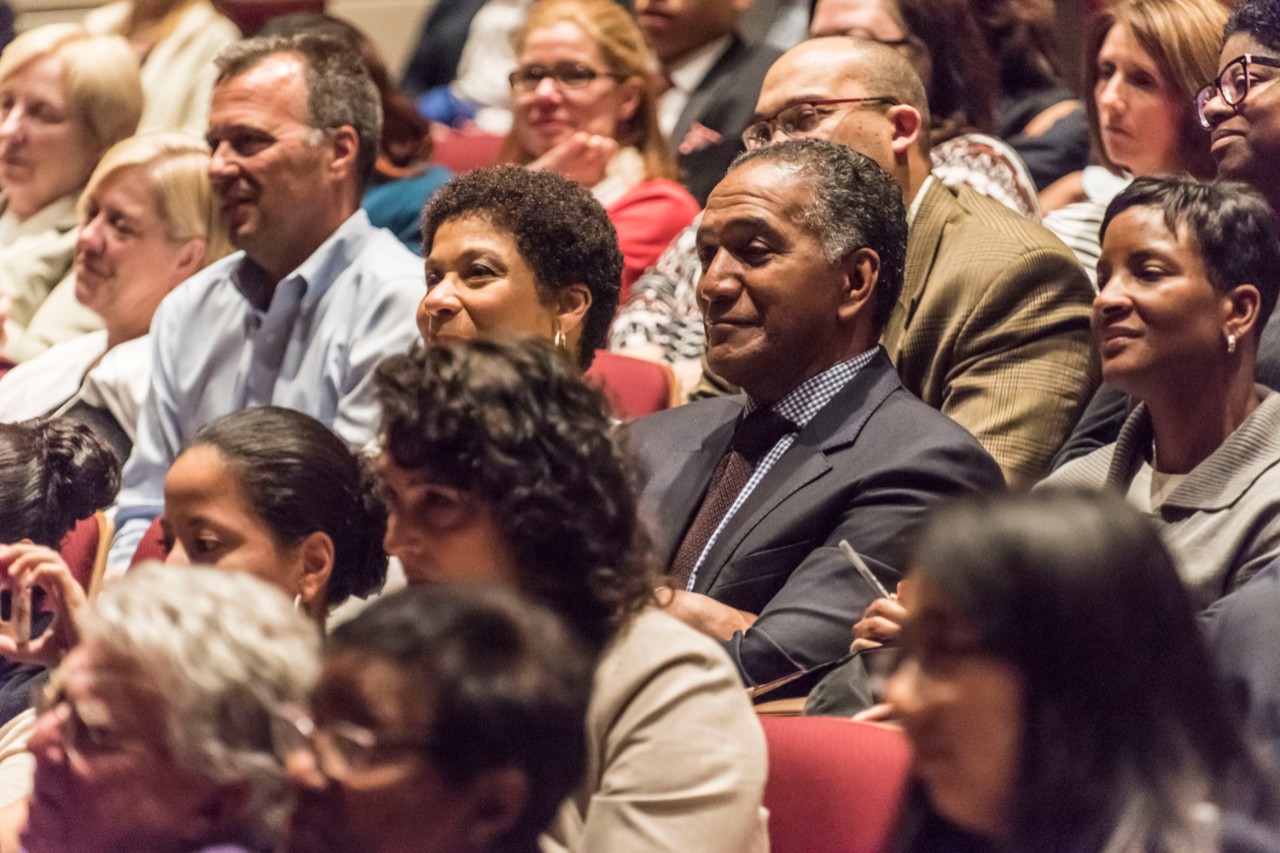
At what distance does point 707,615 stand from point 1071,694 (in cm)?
81

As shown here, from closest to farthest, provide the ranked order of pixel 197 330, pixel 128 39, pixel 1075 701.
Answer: pixel 1075 701, pixel 197 330, pixel 128 39

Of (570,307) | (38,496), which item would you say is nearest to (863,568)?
(570,307)

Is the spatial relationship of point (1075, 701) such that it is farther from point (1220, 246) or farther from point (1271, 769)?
point (1220, 246)

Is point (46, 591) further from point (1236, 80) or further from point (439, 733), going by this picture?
point (1236, 80)

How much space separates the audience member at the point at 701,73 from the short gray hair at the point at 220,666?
208 cm

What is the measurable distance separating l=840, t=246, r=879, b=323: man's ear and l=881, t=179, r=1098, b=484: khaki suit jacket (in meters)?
0.24

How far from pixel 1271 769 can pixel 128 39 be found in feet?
11.5

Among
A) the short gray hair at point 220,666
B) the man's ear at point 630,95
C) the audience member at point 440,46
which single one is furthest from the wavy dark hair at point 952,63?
the short gray hair at point 220,666

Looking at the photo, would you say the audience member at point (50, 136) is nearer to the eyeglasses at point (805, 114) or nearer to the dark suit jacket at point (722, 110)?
the dark suit jacket at point (722, 110)

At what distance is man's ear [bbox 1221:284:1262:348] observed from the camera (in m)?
1.99

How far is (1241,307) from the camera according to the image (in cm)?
199

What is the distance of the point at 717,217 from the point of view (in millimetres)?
2207

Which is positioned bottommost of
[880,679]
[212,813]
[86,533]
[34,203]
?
[34,203]

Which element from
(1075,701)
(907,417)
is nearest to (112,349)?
(907,417)
